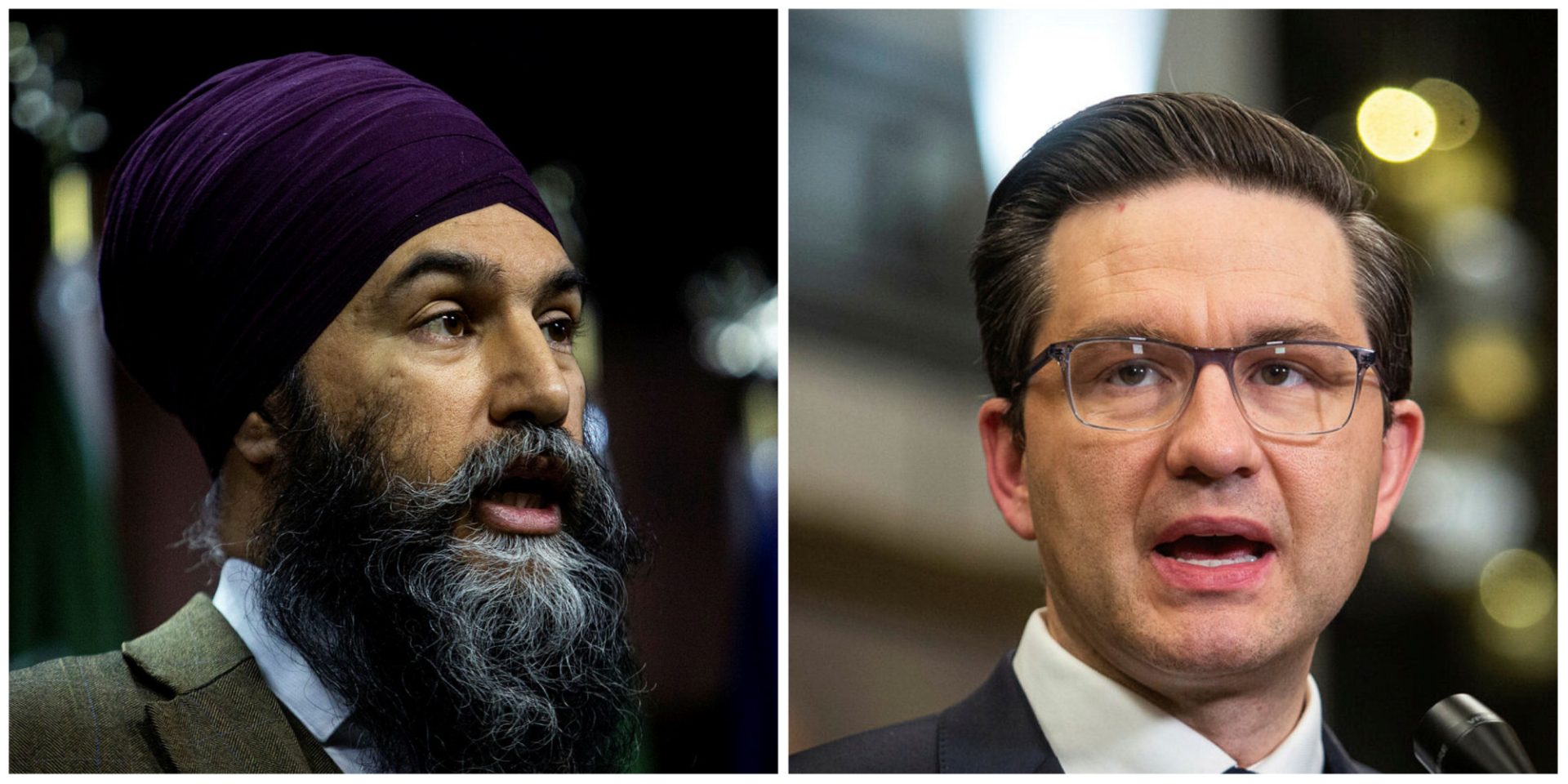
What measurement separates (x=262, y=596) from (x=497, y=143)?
0.85 m

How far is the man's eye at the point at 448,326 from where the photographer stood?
8.08 feet

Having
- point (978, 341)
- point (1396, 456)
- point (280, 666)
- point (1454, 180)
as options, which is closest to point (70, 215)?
point (280, 666)

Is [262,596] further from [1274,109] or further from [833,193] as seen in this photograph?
[1274,109]

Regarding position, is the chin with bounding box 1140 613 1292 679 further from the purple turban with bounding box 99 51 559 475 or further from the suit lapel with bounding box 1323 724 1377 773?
the purple turban with bounding box 99 51 559 475

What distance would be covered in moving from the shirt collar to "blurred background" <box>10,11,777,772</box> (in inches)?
6.6

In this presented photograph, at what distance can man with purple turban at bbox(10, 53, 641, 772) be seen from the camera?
2.43 meters

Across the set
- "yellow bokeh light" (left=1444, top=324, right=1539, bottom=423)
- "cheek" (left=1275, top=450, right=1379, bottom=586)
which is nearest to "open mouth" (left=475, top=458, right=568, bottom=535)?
"cheek" (left=1275, top=450, right=1379, bottom=586)

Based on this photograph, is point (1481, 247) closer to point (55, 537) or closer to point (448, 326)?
point (448, 326)

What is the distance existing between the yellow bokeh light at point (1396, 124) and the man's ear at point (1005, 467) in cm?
84

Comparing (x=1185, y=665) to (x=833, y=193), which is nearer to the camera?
(x=1185, y=665)

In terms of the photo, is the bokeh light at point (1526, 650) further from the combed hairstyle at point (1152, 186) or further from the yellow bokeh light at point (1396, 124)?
the yellow bokeh light at point (1396, 124)

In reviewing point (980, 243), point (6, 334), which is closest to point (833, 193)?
point (980, 243)

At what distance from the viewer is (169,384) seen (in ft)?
8.32

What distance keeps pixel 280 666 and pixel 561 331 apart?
71 cm
